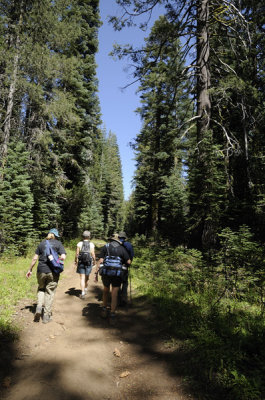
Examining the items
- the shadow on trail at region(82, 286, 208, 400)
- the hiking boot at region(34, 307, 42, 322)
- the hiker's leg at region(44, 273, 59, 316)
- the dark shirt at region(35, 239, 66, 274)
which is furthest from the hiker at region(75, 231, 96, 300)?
the hiking boot at region(34, 307, 42, 322)

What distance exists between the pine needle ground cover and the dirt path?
40 centimetres

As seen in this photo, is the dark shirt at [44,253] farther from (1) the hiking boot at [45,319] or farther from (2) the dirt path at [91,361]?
(2) the dirt path at [91,361]

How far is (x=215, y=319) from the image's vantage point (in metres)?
4.61

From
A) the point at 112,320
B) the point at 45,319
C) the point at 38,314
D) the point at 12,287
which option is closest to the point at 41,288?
the point at 38,314

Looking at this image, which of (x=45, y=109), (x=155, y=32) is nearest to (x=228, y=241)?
(x=155, y=32)

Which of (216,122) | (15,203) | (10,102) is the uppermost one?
(10,102)

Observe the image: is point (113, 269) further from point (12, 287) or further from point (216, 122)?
point (216, 122)

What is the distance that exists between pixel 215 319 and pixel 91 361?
267 centimetres

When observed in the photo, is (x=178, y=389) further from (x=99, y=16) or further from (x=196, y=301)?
(x=99, y=16)

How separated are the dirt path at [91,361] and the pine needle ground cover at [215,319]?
1.32ft

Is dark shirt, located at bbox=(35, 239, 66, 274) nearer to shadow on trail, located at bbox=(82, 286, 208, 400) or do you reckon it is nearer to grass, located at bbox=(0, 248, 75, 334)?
grass, located at bbox=(0, 248, 75, 334)

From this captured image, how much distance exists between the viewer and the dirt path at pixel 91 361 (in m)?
3.11

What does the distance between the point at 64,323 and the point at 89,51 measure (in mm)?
22870

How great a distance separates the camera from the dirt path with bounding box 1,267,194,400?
122 inches
